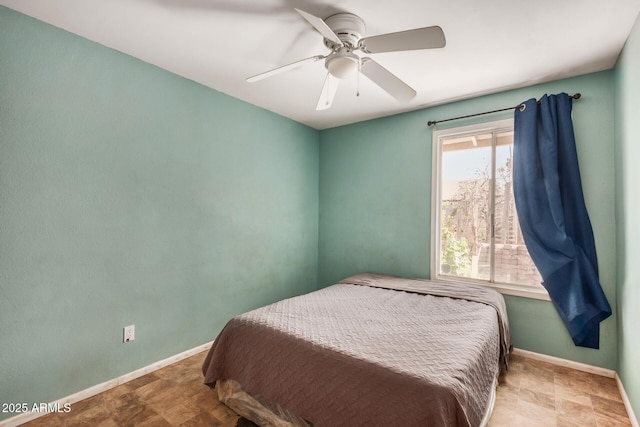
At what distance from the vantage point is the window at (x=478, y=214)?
2818mm

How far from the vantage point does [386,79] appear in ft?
6.72

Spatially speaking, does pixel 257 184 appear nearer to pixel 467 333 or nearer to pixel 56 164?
pixel 56 164

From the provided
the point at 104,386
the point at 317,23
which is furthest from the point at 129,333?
the point at 317,23

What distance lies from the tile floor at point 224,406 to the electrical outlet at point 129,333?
0.31 metres

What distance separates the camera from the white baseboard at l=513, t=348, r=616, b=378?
2.36m

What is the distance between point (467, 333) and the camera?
1.82 meters

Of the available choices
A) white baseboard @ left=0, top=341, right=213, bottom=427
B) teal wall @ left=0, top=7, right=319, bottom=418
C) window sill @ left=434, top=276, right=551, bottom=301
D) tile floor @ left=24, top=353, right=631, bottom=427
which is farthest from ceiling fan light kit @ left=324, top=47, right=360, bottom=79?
white baseboard @ left=0, top=341, right=213, bottom=427

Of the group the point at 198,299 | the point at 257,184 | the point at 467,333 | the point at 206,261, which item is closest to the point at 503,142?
the point at 467,333

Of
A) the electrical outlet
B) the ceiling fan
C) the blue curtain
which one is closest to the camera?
the ceiling fan

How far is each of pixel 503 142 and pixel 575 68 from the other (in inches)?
29.1

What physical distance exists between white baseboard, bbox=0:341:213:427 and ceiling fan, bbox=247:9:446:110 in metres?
2.32

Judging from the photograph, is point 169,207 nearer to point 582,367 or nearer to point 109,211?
point 109,211

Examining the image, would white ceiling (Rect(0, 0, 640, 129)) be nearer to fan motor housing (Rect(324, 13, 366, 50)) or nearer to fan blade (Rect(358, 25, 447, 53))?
fan motor housing (Rect(324, 13, 366, 50))

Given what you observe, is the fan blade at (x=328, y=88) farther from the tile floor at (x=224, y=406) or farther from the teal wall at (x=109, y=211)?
the tile floor at (x=224, y=406)
